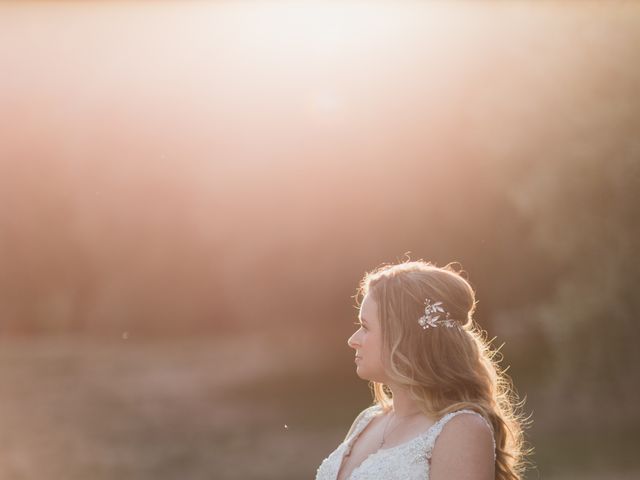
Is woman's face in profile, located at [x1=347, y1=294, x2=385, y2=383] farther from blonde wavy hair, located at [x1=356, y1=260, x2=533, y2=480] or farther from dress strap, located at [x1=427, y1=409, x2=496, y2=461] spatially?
dress strap, located at [x1=427, y1=409, x2=496, y2=461]

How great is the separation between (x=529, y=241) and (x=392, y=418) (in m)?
7.45

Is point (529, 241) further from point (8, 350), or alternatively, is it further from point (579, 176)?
point (8, 350)

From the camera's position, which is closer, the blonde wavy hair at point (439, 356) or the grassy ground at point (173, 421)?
the blonde wavy hair at point (439, 356)

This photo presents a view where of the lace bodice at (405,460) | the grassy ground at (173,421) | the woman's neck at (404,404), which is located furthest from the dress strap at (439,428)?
the grassy ground at (173,421)

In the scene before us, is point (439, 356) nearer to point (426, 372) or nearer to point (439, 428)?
point (426, 372)

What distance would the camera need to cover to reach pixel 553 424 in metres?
9.59

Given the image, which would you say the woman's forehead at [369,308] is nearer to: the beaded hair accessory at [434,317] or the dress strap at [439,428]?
the beaded hair accessory at [434,317]

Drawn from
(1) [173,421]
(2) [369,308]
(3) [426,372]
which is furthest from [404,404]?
(1) [173,421]

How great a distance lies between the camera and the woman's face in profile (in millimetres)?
2363

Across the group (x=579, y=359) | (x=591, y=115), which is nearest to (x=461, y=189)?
(x=591, y=115)

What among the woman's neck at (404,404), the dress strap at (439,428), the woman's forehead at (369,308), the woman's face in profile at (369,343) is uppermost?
the woman's forehead at (369,308)

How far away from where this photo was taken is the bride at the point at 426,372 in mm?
2230

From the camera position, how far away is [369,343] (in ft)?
7.77

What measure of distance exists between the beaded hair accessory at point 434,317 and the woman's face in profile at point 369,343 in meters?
0.13
